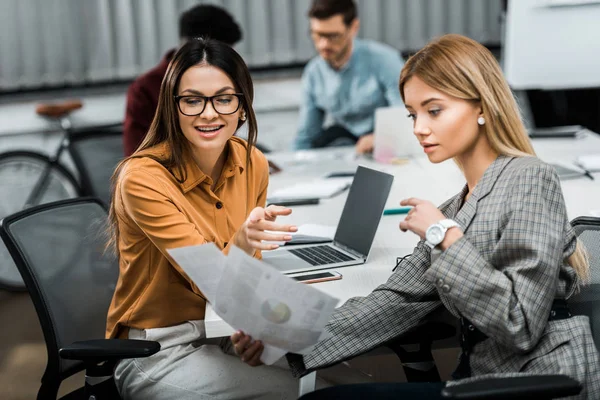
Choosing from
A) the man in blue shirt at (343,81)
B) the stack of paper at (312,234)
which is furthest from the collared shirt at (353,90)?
the stack of paper at (312,234)

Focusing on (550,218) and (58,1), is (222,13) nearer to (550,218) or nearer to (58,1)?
(58,1)

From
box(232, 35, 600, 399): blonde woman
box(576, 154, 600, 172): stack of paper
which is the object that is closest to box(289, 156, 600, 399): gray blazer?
box(232, 35, 600, 399): blonde woman

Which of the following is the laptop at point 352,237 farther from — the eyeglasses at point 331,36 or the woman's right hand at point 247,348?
the eyeglasses at point 331,36

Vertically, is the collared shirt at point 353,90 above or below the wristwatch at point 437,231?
below

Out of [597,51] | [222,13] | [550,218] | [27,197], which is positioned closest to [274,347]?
[550,218]

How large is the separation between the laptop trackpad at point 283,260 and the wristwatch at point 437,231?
1.72ft

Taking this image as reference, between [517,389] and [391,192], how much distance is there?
5.37ft

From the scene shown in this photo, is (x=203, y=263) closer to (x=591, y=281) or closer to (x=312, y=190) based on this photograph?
(x=591, y=281)

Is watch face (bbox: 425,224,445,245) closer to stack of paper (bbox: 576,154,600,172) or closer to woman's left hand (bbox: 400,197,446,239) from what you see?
woman's left hand (bbox: 400,197,446,239)

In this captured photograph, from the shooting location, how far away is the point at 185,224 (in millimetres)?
1679

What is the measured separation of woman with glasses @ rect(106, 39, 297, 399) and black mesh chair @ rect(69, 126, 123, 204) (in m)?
1.19

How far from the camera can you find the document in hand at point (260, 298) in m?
1.25

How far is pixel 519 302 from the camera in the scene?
1.32 metres

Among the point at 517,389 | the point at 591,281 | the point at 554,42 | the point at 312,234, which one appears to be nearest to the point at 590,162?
the point at 554,42
